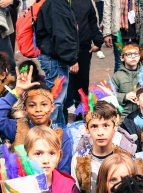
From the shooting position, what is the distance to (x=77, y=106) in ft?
10.6

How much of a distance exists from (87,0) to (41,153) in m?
2.60

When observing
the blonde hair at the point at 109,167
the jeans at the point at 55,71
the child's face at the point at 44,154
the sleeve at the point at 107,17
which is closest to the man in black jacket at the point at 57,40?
the jeans at the point at 55,71

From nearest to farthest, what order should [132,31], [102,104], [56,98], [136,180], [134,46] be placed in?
1. [136,180]
2. [102,104]
3. [56,98]
4. [134,46]
5. [132,31]

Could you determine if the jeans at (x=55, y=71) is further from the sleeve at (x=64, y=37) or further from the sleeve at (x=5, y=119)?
the sleeve at (x=5, y=119)

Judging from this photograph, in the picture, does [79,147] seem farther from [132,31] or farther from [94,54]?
[94,54]

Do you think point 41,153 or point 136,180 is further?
point 41,153

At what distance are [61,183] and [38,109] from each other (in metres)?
0.82

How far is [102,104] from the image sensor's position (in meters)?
2.45

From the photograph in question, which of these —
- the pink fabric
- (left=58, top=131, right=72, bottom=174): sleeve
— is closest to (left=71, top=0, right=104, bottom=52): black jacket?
(left=58, top=131, right=72, bottom=174): sleeve

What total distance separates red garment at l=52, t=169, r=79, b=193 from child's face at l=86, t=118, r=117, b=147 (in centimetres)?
41

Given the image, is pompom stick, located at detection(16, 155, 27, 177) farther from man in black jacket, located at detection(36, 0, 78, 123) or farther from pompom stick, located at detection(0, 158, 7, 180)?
man in black jacket, located at detection(36, 0, 78, 123)

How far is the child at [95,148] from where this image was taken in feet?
7.23

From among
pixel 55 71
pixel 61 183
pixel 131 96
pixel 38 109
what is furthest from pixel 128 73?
pixel 61 183

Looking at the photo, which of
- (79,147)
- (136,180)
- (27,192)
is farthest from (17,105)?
(136,180)
